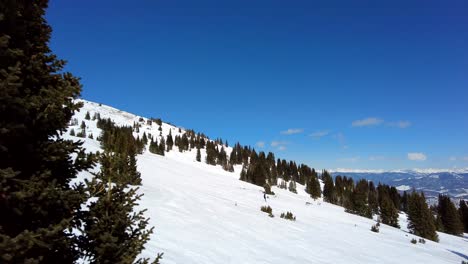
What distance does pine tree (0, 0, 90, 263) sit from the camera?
4.02 m

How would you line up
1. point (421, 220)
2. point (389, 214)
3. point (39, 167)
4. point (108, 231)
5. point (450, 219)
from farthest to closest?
point (450, 219) → point (389, 214) → point (421, 220) → point (108, 231) → point (39, 167)

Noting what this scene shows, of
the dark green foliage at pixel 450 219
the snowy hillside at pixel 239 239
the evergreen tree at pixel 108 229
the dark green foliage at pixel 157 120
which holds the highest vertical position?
the dark green foliage at pixel 157 120

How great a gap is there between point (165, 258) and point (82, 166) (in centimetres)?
720

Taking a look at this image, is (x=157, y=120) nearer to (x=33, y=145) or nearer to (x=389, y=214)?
(x=389, y=214)

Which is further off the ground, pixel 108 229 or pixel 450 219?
pixel 108 229

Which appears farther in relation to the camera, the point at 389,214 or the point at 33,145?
the point at 389,214

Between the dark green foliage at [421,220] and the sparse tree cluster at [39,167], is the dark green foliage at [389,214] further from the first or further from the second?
the sparse tree cluster at [39,167]

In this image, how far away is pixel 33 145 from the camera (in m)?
4.78

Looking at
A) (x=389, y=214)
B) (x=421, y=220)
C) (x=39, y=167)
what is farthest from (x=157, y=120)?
(x=39, y=167)

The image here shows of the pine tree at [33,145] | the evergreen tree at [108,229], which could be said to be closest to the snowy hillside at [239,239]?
the evergreen tree at [108,229]

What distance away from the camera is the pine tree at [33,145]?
13.2 feet

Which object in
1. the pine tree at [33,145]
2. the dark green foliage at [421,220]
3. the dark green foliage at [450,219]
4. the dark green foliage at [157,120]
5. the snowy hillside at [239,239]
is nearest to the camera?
the pine tree at [33,145]

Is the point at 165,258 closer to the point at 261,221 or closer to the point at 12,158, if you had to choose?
the point at 12,158

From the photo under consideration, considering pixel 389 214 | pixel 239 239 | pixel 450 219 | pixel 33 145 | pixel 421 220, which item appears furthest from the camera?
pixel 450 219
